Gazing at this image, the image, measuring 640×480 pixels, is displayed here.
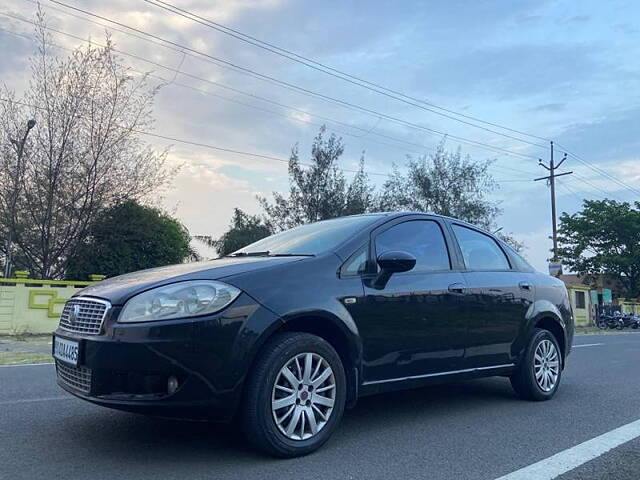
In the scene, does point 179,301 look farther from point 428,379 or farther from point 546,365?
point 546,365

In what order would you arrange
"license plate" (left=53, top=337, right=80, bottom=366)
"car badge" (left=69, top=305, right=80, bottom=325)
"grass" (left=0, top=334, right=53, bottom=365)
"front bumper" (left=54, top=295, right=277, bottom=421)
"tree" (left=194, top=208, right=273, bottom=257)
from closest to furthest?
1. "front bumper" (left=54, top=295, right=277, bottom=421)
2. "license plate" (left=53, top=337, right=80, bottom=366)
3. "car badge" (left=69, top=305, right=80, bottom=325)
4. "grass" (left=0, top=334, right=53, bottom=365)
5. "tree" (left=194, top=208, right=273, bottom=257)

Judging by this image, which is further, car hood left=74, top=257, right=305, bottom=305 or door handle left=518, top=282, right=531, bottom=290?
door handle left=518, top=282, right=531, bottom=290

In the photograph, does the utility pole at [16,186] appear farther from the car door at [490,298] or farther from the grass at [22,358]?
the car door at [490,298]

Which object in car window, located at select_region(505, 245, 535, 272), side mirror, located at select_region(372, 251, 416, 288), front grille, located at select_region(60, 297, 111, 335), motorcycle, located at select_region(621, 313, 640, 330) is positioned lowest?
motorcycle, located at select_region(621, 313, 640, 330)

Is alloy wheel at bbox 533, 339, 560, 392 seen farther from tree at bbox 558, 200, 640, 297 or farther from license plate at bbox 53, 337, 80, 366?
tree at bbox 558, 200, 640, 297

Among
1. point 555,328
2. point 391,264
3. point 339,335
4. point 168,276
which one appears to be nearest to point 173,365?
point 168,276

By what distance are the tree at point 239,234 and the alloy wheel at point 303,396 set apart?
2324cm

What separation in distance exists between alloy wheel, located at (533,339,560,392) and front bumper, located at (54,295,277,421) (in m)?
3.35

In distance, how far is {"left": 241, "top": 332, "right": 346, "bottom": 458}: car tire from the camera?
11.6ft

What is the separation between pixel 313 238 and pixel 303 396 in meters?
1.39

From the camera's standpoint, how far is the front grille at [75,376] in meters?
3.53

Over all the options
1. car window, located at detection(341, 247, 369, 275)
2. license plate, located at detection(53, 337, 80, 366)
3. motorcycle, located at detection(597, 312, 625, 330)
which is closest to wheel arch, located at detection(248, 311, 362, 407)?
car window, located at detection(341, 247, 369, 275)

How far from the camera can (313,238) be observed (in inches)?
186

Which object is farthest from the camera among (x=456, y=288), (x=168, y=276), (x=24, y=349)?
(x=24, y=349)
